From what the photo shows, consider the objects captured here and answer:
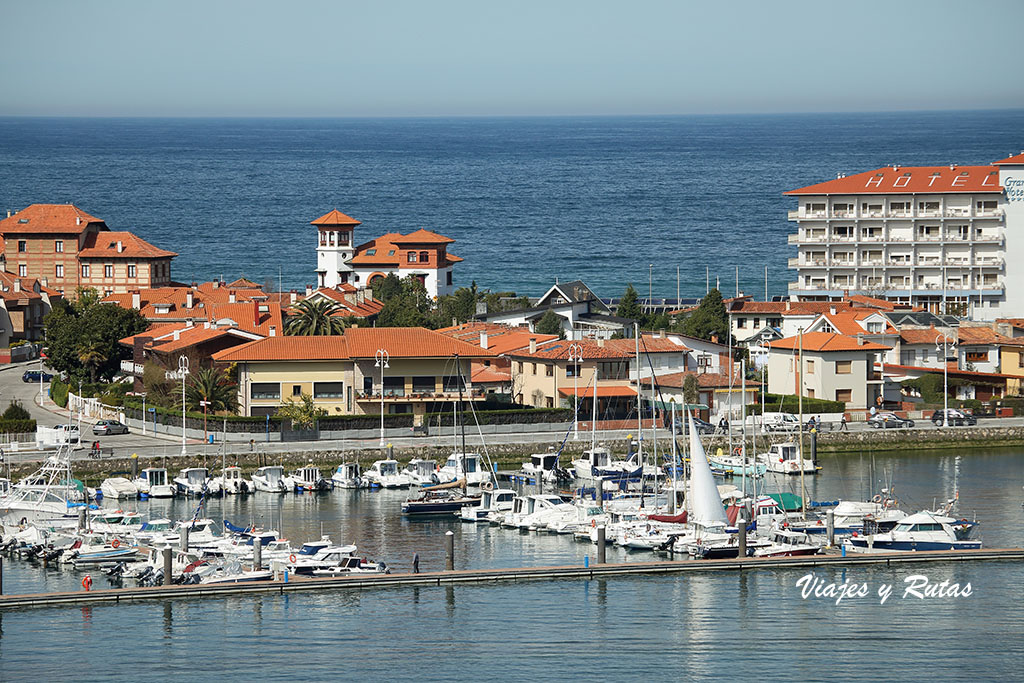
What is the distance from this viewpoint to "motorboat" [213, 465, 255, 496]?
2415 inches

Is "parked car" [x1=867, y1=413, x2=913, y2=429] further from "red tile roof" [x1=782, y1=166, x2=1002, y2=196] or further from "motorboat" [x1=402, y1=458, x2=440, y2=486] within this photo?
"red tile roof" [x1=782, y1=166, x2=1002, y2=196]

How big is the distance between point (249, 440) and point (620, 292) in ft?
264

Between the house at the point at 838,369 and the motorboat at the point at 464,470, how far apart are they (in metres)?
18.2

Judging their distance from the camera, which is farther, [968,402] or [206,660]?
[968,402]

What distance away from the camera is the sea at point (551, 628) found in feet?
135

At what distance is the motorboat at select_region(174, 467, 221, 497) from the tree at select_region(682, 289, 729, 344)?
3527 centimetres

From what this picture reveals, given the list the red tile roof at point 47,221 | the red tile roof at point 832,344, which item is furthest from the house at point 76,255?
the red tile roof at point 832,344

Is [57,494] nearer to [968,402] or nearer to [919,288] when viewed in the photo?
[968,402]

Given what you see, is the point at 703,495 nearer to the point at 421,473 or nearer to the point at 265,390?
the point at 421,473

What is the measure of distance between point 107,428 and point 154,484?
915cm

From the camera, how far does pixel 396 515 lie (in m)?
58.0

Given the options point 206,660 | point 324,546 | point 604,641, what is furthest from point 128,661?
point 604,641

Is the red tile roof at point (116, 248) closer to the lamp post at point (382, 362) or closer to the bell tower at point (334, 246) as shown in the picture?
the bell tower at point (334, 246)

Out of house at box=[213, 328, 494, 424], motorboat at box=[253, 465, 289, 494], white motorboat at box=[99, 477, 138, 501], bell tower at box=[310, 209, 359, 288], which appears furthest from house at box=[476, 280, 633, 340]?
bell tower at box=[310, 209, 359, 288]
